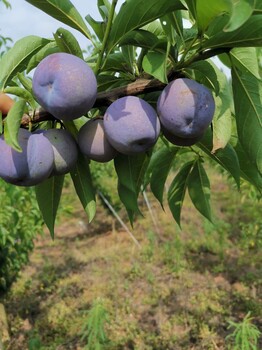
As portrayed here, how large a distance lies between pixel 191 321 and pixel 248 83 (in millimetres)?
3803

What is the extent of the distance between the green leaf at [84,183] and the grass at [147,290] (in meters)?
2.35

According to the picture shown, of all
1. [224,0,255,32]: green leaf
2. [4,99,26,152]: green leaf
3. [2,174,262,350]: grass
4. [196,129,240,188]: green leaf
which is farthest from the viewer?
[2,174,262,350]: grass

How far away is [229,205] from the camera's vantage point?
787 cm

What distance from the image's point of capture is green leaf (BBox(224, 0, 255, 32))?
41 centimetres

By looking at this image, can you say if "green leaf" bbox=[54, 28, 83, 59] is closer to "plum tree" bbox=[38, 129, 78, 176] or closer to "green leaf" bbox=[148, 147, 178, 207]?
"plum tree" bbox=[38, 129, 78, 176]

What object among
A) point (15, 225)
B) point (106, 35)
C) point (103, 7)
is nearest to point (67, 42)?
point (106, 35)

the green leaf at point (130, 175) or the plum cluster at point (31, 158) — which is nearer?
the plum cluster at point (31, 158)

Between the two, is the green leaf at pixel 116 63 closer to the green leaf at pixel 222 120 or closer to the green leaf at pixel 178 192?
the green leaf at pixel 222 120

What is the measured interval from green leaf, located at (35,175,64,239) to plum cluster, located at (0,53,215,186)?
15 centimetres

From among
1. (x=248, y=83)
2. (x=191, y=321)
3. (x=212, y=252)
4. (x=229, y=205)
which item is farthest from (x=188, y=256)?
(x=248, y=83)

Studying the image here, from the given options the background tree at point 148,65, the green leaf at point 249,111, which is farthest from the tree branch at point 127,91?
the green leaf at point 249,111

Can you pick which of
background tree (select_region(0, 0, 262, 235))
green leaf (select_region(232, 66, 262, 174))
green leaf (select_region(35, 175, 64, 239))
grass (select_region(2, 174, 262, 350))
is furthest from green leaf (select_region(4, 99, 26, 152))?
grass (select_region(2, 174, 262, 350))

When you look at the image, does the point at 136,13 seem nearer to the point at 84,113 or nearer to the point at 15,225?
the point at 84,113

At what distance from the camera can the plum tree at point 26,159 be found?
59 centimetres
